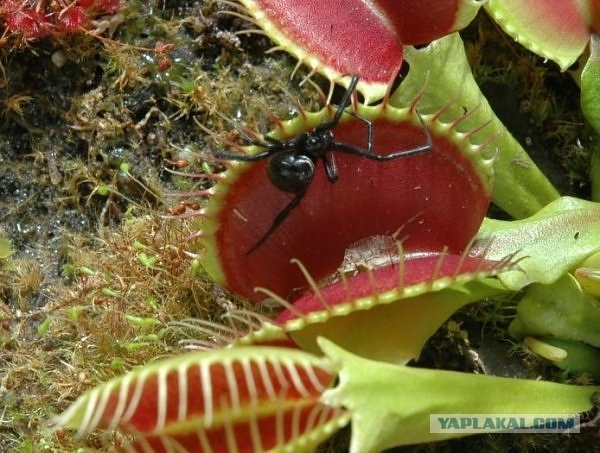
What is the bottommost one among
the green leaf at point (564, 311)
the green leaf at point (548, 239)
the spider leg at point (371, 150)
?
the green leaf at point (564, 311)

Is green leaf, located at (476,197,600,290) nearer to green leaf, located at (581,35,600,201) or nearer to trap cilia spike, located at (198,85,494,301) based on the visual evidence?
trap cilia spike, located at (198,85,494,301)

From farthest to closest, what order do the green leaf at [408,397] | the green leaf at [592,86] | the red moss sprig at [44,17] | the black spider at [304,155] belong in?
the red moss sprig at [44,17]
the green leaf at [592,86]
the black spider at [304,155]
the green leaf at [408,397]

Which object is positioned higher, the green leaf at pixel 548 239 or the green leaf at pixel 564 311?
the green leaf at pixel 548 239

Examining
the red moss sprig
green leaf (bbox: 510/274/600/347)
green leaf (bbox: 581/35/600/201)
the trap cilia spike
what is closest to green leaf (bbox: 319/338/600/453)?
green leaf (bbox: 510/274/600/347)

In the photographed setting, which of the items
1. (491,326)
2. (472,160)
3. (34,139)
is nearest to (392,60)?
(472,160)

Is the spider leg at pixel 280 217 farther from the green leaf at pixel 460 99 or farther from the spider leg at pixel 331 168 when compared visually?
the green leaf at pixel 460 99

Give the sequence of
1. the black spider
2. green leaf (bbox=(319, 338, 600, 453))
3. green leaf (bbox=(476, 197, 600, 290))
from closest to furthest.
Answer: green leaf (bbox=(319, 338, 600, 453)) → the black spider → green leaf (bbox=(476, 197, 600, 290))

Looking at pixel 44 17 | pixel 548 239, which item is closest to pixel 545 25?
pixel 548 239

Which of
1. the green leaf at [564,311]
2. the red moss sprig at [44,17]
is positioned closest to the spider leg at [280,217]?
the green leaf at [564,311]

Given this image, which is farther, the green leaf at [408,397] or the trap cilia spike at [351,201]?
Result: the trap cilia spike at [351,201]
